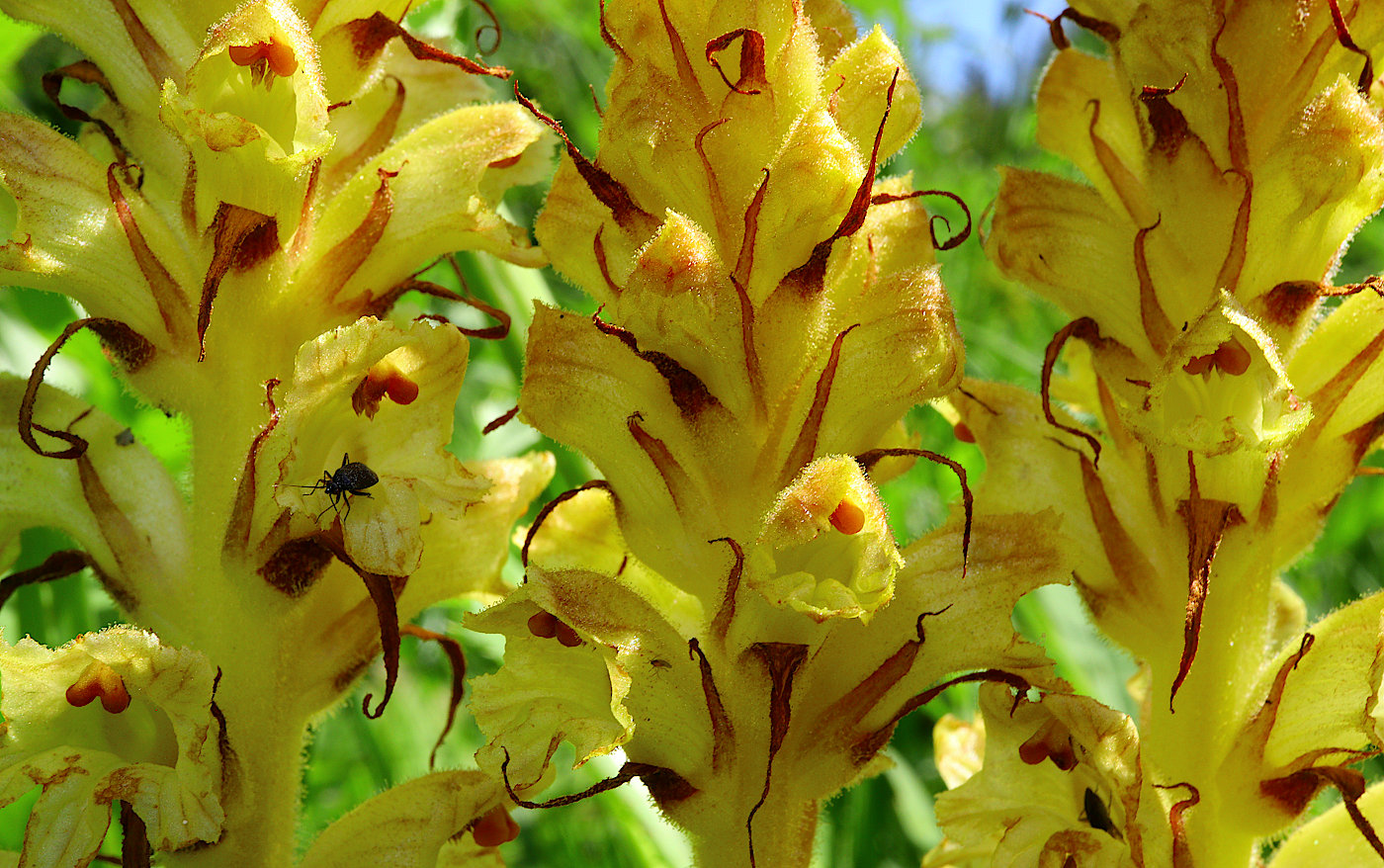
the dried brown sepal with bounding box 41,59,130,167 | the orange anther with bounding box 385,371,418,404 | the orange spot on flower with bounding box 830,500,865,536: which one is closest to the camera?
the orange spot on flower with bounding box 830,500,865,536

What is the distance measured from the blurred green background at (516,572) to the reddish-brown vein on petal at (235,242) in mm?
275

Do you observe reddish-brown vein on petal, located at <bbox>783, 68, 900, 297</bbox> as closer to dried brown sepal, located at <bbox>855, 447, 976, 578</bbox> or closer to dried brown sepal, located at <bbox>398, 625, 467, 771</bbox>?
dried brown sepal, located at <bbox>855, 447, 976, 578</bbox>

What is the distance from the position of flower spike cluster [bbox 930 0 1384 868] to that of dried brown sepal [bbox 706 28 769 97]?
35 centimetres

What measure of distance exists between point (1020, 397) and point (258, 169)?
0.76 meters

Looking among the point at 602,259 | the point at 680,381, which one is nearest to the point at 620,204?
the point at 602,259

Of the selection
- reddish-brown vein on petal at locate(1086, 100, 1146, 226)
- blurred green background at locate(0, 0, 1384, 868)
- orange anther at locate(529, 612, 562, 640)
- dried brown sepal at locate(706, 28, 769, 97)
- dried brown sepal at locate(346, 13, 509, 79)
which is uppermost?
dried brown sepal at locate(706, 28, 769, 97)

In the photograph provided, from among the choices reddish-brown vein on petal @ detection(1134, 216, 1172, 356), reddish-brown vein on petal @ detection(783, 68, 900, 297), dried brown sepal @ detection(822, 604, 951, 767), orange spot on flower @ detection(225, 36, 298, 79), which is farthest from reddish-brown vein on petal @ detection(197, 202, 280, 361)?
reddish-brown vein on petal @ detection(1134, 216, 1172, 356)

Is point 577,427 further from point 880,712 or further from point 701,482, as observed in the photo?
point 880,712

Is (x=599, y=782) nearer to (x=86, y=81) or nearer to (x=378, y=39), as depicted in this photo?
(x=378, y=39)

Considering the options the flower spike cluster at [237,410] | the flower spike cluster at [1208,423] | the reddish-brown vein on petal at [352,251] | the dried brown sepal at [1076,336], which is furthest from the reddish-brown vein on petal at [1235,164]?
the reddish-brown vein on petal at [352,251]

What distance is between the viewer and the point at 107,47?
147 centimetres

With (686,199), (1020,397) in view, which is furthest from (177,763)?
(1020,397)

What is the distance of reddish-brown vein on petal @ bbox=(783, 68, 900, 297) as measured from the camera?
1245 mm

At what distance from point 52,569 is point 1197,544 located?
103cm
